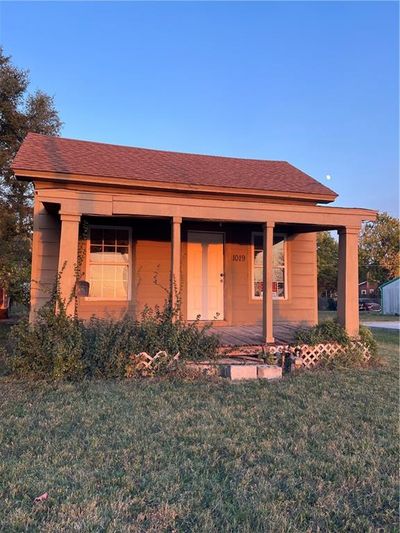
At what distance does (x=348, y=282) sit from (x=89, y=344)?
4.90 m

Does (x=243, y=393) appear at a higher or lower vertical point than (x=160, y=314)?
lower

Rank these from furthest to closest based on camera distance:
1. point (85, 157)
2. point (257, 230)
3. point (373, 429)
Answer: point (257, 230) < point (85, 157) < point (373, 429)

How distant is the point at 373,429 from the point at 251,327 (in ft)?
17.9

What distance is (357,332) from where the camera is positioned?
8.34 m

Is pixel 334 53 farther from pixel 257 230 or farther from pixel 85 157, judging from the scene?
pixel 85 157

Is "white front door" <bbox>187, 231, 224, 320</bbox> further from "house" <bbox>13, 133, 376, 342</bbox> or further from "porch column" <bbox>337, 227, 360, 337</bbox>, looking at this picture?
"porch column" <bbox>337, 227, 360, 337</bbox>

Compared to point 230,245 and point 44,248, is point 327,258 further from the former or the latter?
point 44,248

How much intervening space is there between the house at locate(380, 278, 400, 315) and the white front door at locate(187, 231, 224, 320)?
24.3 m

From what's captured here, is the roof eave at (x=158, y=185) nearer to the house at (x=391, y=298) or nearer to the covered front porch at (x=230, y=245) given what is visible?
the covered front porch at (x=230, y=245)

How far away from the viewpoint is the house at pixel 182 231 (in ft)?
24.8

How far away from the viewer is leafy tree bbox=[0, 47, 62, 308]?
14.1 m

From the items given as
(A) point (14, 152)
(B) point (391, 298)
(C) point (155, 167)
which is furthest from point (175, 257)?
(B) point (391, 298)

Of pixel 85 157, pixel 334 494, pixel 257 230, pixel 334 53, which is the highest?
pixel 334 53

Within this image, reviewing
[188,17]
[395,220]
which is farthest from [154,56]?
[395,220]
